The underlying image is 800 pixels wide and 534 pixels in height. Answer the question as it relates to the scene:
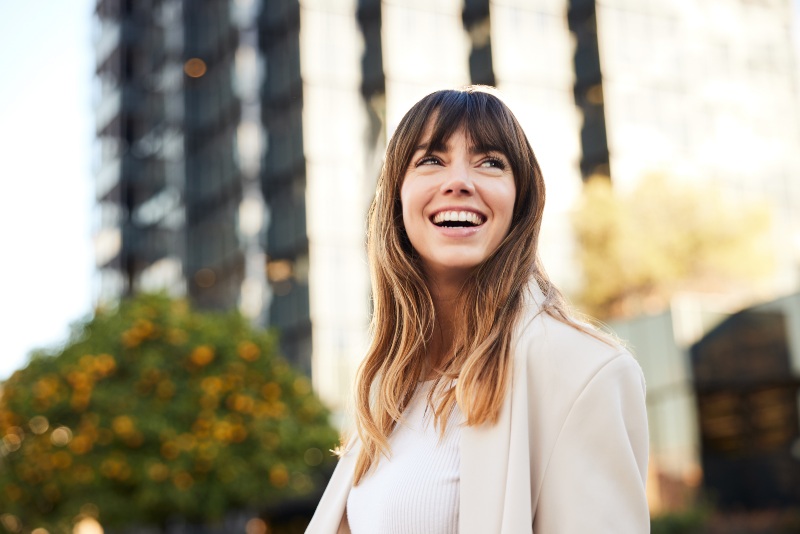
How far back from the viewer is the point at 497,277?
231 centimetres

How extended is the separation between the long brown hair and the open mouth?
3.1 inches

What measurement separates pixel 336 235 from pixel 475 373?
3541cm

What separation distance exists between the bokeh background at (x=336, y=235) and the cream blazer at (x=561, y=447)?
17.4m

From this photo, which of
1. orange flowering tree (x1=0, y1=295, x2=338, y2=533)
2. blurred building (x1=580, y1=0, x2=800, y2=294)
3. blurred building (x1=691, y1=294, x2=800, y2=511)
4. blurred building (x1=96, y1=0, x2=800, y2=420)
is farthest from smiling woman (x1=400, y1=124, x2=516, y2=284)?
blurred building (x1=580, y1=0, x2=800, y2=294)

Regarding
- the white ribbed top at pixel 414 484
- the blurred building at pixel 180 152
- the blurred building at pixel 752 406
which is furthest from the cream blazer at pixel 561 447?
the blurred building at pixel 180 152

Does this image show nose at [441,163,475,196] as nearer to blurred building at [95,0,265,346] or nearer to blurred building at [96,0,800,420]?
blurred building at [96,0,800,420]

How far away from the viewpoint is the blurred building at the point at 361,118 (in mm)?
37844

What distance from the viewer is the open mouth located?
236cm

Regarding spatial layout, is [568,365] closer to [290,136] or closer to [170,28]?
[290,136]

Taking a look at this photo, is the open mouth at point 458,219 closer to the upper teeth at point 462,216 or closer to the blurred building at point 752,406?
the upper teeth at point 462,216

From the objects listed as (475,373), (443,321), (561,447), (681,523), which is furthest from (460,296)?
(681,523)

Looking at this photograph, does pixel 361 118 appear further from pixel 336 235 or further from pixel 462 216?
pixel 462 216

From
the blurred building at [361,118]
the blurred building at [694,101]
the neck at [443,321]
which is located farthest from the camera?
the blurred building at [694,101]

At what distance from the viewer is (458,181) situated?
234cm
